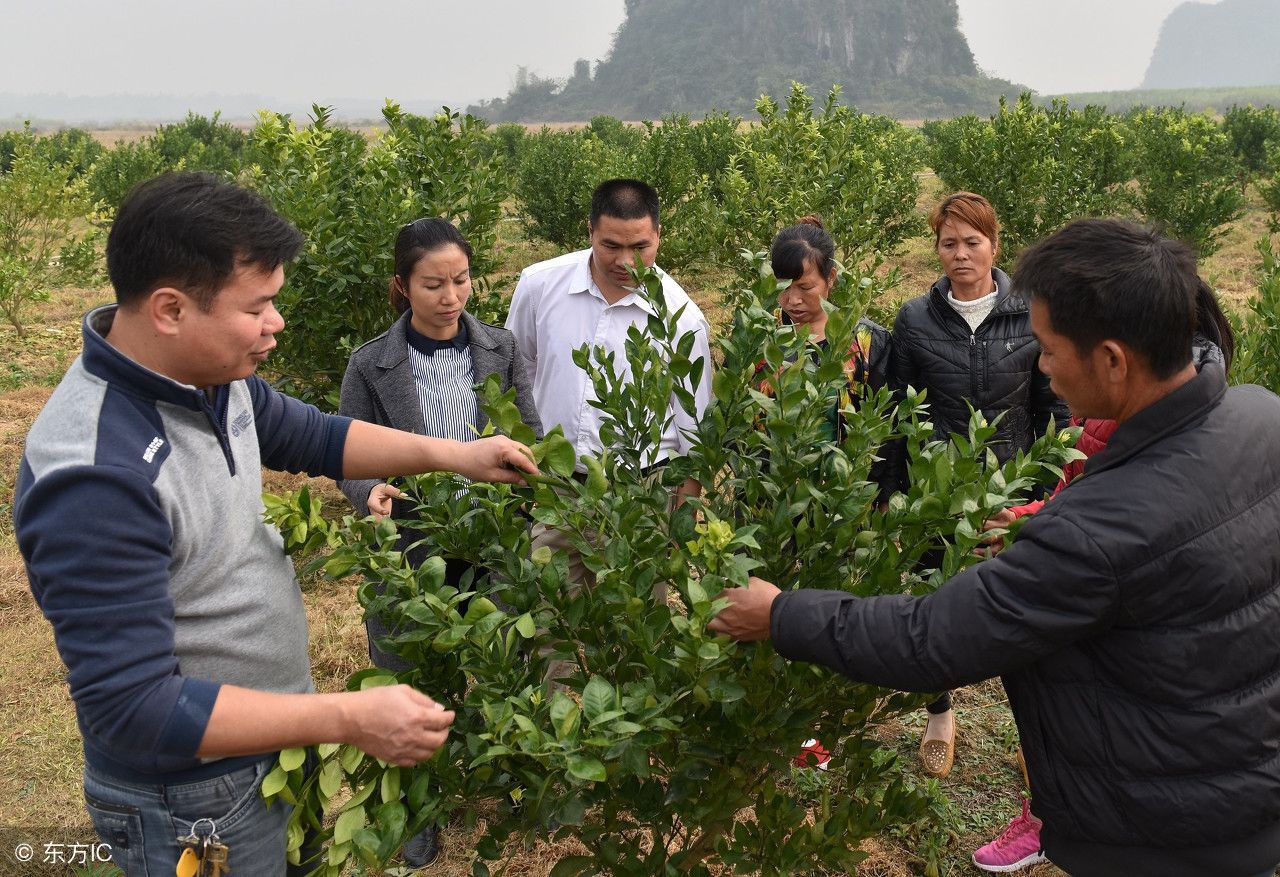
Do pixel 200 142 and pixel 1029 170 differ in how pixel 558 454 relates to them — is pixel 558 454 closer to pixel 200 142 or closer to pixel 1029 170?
pixel 1029 170

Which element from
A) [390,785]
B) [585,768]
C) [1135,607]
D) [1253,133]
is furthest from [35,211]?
[1253,133]

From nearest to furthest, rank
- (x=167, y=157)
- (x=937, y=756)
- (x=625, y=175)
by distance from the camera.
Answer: (x=937, y=756), (x=625, y=175), (x=167, y=157)

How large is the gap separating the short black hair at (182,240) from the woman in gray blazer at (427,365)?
5.02 ft

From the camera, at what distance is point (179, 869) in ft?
5.10

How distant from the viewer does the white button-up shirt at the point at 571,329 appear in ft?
10.8

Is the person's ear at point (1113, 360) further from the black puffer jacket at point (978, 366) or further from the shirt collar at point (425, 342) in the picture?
the shirt collar at point (425, 342)

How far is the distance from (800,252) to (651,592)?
192 cm

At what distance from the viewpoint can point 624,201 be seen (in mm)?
3357

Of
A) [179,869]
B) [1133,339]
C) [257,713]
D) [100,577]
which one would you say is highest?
[1133,339]

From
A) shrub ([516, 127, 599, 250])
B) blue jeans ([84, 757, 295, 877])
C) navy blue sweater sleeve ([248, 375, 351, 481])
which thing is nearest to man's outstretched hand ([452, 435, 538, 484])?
navy blue sweater sleeve ([248, 375, 351, 481])

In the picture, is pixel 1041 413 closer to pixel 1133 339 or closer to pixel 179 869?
pixel 1133 339

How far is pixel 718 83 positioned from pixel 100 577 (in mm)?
135301

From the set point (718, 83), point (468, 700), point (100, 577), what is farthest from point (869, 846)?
point (718, 83)

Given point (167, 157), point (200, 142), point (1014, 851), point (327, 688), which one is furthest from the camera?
point (167, 157)
